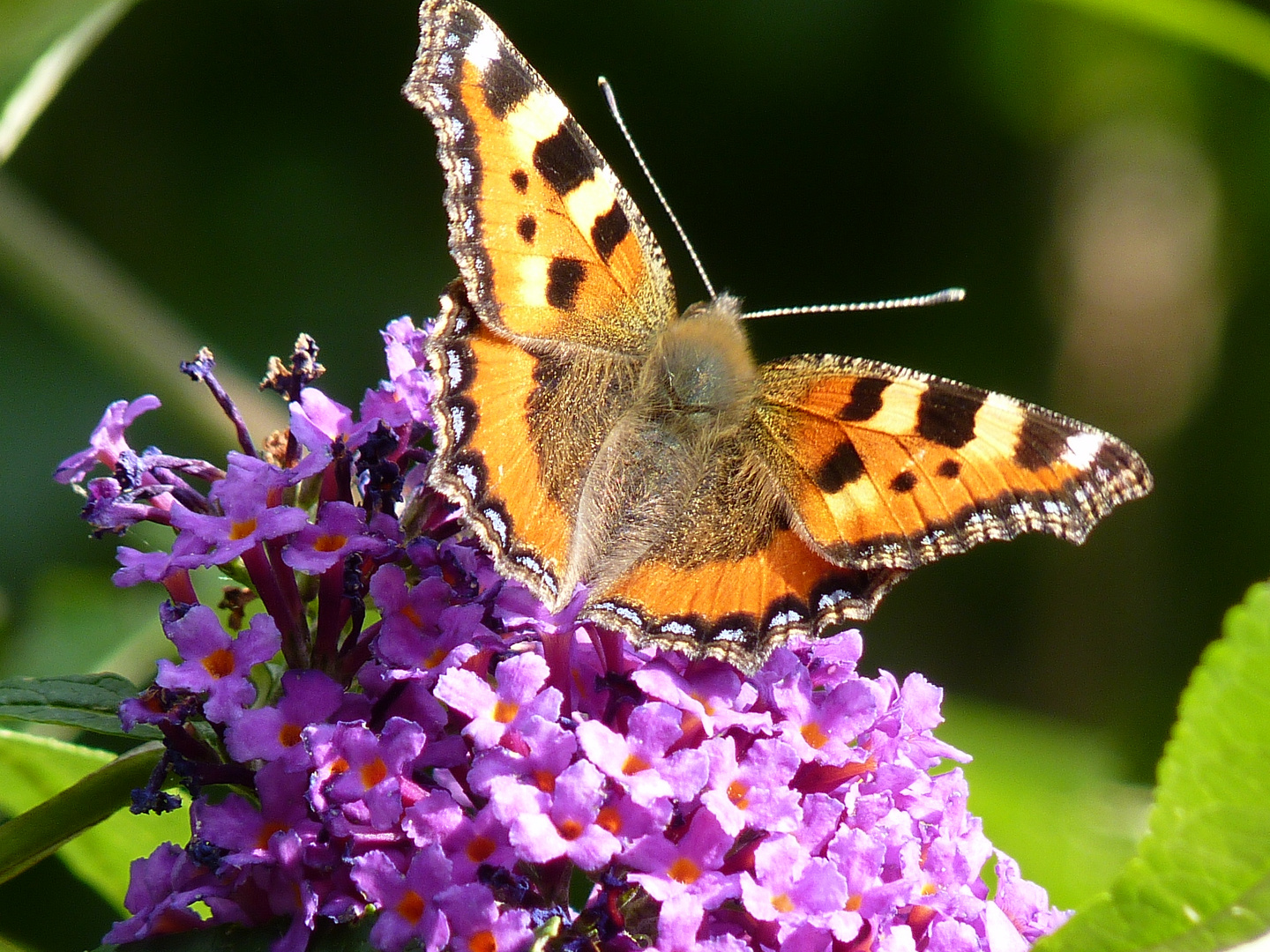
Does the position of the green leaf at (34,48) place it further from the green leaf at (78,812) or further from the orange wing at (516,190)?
the green leaf at (78,812)

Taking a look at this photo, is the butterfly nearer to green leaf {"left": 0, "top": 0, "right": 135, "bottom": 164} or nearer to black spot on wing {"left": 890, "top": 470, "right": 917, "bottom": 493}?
black spot on wing {"left": 890, "top": 470, "right": 917, "bottom": 493}

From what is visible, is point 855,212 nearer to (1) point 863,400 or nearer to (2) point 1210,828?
(1) point 863,400

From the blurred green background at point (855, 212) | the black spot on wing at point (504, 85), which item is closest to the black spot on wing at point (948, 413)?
the black spot on wing at point (504, 85)

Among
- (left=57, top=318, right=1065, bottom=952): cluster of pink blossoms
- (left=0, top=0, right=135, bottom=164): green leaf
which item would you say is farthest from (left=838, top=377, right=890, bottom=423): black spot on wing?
(left=0, top=0, right=135, bottom=164): green leaf

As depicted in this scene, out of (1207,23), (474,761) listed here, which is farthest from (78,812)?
(1207,23)

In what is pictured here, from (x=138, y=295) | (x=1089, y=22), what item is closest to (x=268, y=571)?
(x=138, y=295)

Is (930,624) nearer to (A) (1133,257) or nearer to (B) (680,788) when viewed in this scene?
(A) (1133,257)
